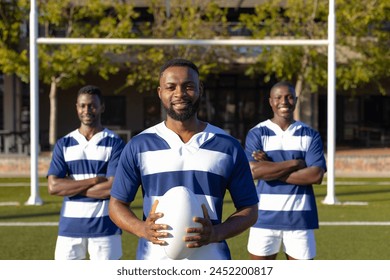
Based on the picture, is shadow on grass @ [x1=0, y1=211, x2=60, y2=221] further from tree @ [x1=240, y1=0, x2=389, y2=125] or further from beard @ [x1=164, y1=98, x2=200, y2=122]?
tree @ [x1=240, y1=0, x2=389, y2=125]

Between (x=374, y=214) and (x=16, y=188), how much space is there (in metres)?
7.53

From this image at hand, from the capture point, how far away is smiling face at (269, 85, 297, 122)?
4906 millimetres

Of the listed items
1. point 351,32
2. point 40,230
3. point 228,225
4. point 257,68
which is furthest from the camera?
point 257,68

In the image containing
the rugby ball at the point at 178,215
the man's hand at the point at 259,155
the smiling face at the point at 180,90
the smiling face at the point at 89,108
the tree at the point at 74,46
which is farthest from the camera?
the tree at the point at 74,46

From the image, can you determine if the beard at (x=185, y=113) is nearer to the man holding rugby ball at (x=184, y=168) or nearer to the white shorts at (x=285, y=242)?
the man holding rugby ball at (x=184, y=168)

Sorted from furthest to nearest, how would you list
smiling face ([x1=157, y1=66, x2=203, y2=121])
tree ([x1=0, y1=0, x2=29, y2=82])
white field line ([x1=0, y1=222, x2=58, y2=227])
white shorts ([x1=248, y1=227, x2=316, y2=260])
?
1. tree ([x1=0, y1=0, x2=29, y2=82])
2. white field line ([x1=0, y1=222, x2=58, y2=227])
3. white shorts ([x1=248, y1=227, x2=316, y2=260])
4. smiling face ([x1=157, y1=66, x2=203, y2=121])

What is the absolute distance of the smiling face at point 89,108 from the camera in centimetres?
480

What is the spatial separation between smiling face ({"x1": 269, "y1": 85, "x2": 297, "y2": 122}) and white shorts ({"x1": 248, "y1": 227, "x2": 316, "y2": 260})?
855 mm

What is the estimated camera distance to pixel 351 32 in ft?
66.5

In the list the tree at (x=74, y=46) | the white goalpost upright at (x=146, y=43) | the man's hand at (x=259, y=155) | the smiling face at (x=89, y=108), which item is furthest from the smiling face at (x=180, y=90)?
the tree at (x=74, y=46)

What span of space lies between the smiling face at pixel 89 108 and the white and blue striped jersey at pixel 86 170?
11 cm

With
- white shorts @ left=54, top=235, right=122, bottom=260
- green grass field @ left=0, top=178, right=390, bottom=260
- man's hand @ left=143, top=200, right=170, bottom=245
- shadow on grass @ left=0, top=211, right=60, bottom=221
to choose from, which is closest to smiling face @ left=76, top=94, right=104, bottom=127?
white shorts @ left=54, top=235, right=122, bottom=260
